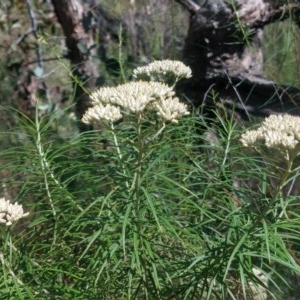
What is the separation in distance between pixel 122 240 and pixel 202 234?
37 centimetres

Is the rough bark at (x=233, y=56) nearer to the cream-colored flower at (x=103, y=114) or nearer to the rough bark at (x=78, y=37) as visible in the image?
the rough bark at (x=78, y=37)

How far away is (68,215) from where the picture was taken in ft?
9.66

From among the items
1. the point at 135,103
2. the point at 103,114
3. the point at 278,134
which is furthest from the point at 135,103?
the point at 278,134

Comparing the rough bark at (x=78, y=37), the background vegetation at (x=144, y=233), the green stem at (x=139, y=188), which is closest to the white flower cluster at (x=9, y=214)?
the background vegetation at (x=144, y=233)

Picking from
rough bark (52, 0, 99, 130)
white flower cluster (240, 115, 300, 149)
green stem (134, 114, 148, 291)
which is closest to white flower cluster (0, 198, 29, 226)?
green stem (134, 114, 148, 291)

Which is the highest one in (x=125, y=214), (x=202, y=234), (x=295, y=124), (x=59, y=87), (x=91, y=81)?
(x=295, y=124)

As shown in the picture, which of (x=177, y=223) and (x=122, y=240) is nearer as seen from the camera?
(x=122, y=240)

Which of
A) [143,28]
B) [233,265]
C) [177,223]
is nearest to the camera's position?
[233,265]

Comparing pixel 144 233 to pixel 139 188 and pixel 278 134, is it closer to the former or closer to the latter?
pixel 139 188

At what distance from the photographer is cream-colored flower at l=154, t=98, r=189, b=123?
2539 millimetres

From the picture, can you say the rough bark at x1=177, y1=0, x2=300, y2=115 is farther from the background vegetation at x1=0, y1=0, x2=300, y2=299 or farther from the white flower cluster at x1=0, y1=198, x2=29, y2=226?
the white flower cluster at x1=0, y1=198, x2=29, y2=226

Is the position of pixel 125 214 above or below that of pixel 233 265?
above

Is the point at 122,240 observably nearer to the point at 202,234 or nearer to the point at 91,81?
the point at 202,234

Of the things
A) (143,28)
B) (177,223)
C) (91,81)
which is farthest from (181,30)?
(177,223)
